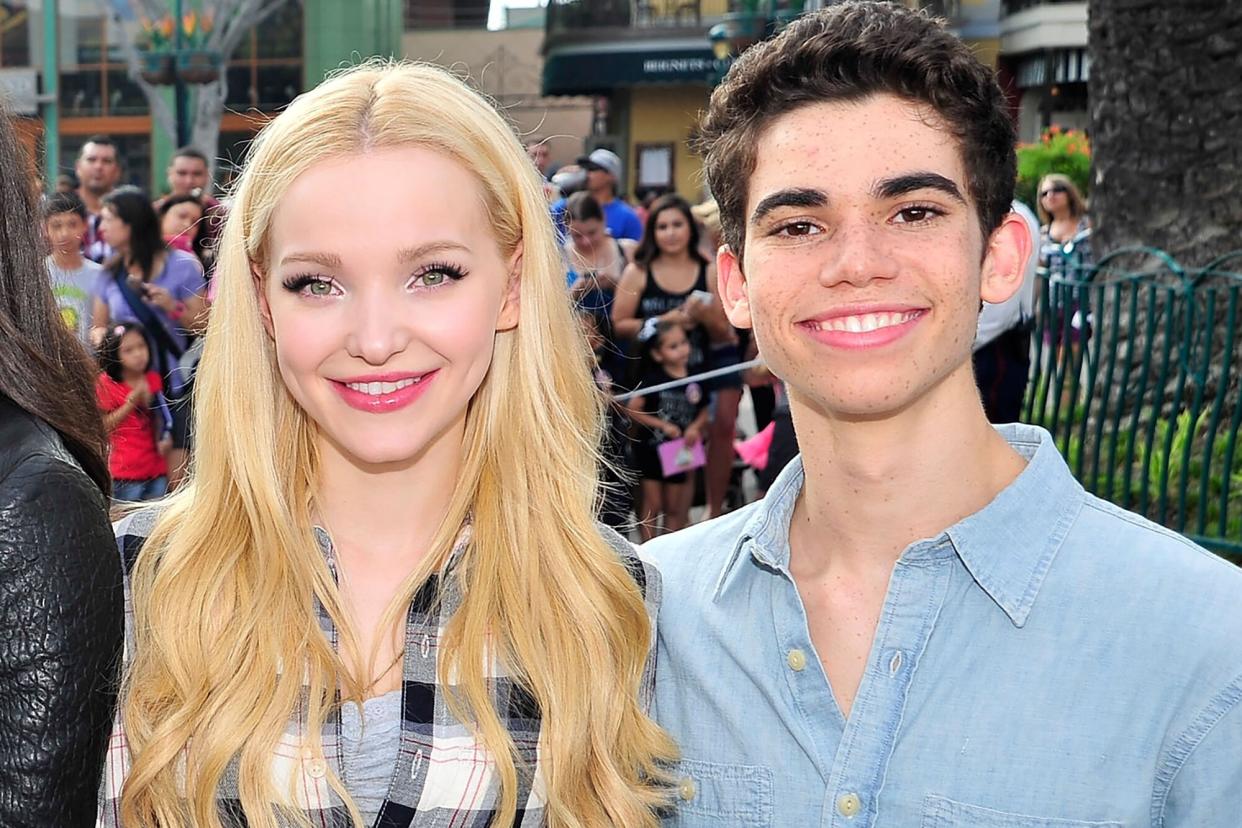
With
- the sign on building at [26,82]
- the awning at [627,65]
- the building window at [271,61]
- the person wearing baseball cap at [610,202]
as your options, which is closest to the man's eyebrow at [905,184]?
the person wearing baseball cap at [610,202]

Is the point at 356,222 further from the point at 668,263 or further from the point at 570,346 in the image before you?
the point at 668,263

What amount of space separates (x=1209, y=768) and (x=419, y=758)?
114 centimetres

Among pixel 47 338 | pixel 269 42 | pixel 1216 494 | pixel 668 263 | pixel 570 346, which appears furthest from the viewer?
pixel 269 42

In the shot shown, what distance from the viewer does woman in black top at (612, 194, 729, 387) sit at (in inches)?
308

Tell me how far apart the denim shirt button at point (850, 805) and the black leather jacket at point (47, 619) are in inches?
40.6

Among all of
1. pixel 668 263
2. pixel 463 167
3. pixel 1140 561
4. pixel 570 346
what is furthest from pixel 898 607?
pixel 668 263

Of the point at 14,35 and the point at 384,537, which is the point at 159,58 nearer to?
the point at 384,537

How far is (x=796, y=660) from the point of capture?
2.16 metres

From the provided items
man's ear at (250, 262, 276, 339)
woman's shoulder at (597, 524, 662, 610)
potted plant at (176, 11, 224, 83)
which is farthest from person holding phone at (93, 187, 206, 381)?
potted plant at (176, 11, 224, 83)

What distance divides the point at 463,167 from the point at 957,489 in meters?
0.94

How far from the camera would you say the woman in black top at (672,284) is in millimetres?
7812

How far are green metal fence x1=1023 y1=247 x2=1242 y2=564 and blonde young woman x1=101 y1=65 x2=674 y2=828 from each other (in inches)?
153

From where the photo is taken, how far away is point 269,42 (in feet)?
95.1

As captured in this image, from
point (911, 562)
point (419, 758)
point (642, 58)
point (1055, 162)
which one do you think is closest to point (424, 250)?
point (419, 758)
